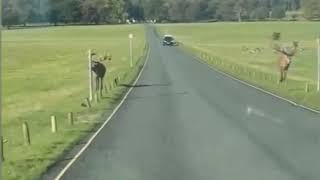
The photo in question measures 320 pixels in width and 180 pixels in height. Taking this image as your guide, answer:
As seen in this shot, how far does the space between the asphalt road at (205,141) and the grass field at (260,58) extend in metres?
4.30

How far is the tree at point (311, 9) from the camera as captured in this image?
15388 centimetres

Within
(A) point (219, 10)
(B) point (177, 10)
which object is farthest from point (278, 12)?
(B) point (177, 10)

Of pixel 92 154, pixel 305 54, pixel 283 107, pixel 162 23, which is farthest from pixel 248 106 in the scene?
pixel 162 23

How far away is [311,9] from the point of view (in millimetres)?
157875

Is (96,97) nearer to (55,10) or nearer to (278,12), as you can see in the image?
(55,10)

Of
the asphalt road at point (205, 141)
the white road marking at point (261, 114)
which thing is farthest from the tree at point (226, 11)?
the white road marking at point (261, 114)

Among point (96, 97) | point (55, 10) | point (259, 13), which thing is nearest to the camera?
point (96, 97)

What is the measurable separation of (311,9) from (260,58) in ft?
277

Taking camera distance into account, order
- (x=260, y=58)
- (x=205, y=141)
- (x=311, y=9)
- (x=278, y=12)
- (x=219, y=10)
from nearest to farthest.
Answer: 1. (x=205, y=141)
2. (x=260, y=58)
3. (x=311, y=9)
4. (x=278, y=12)
5. (x=219, y=10)

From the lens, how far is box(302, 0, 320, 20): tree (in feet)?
505

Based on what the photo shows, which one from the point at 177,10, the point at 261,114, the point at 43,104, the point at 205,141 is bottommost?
the point at 177,10

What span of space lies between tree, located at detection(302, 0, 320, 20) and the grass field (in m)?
2.18

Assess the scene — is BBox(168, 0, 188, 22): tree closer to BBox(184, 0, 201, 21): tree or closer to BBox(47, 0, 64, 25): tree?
BBox(184, 0, 201, 21): tree

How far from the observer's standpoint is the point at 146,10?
433 feet
